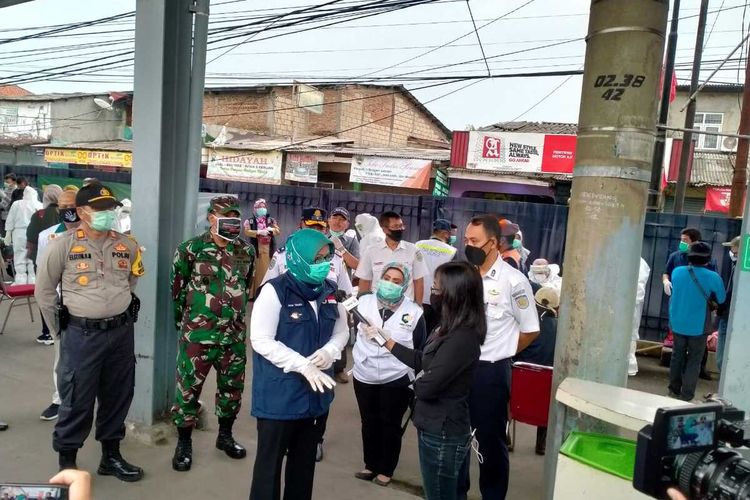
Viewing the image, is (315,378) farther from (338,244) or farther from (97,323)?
(338,244)

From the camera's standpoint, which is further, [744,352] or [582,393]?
[744,352]

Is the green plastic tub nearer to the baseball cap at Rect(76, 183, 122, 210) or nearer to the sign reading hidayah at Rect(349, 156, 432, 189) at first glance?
the baseball cap at Rect(76, 183, 122, 210)

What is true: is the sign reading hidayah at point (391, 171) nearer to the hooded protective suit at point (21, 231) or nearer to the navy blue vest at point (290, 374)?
the hooded protective suit at point (21, 231)

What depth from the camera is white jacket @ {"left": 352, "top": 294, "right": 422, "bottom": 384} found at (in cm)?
358

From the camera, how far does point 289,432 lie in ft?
9.35

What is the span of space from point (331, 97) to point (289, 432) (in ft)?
65.6

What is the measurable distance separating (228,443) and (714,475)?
328 cm

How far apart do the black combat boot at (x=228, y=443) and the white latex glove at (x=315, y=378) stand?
1.59m

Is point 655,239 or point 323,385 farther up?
point 655,239

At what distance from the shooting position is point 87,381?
11.3ft

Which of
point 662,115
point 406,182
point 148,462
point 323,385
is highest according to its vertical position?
point 662,115

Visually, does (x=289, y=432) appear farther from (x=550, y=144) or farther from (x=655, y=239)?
(x=550, y=144)

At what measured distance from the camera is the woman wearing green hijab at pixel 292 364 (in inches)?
109

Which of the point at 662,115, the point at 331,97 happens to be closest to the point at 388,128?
the point at 331,97
